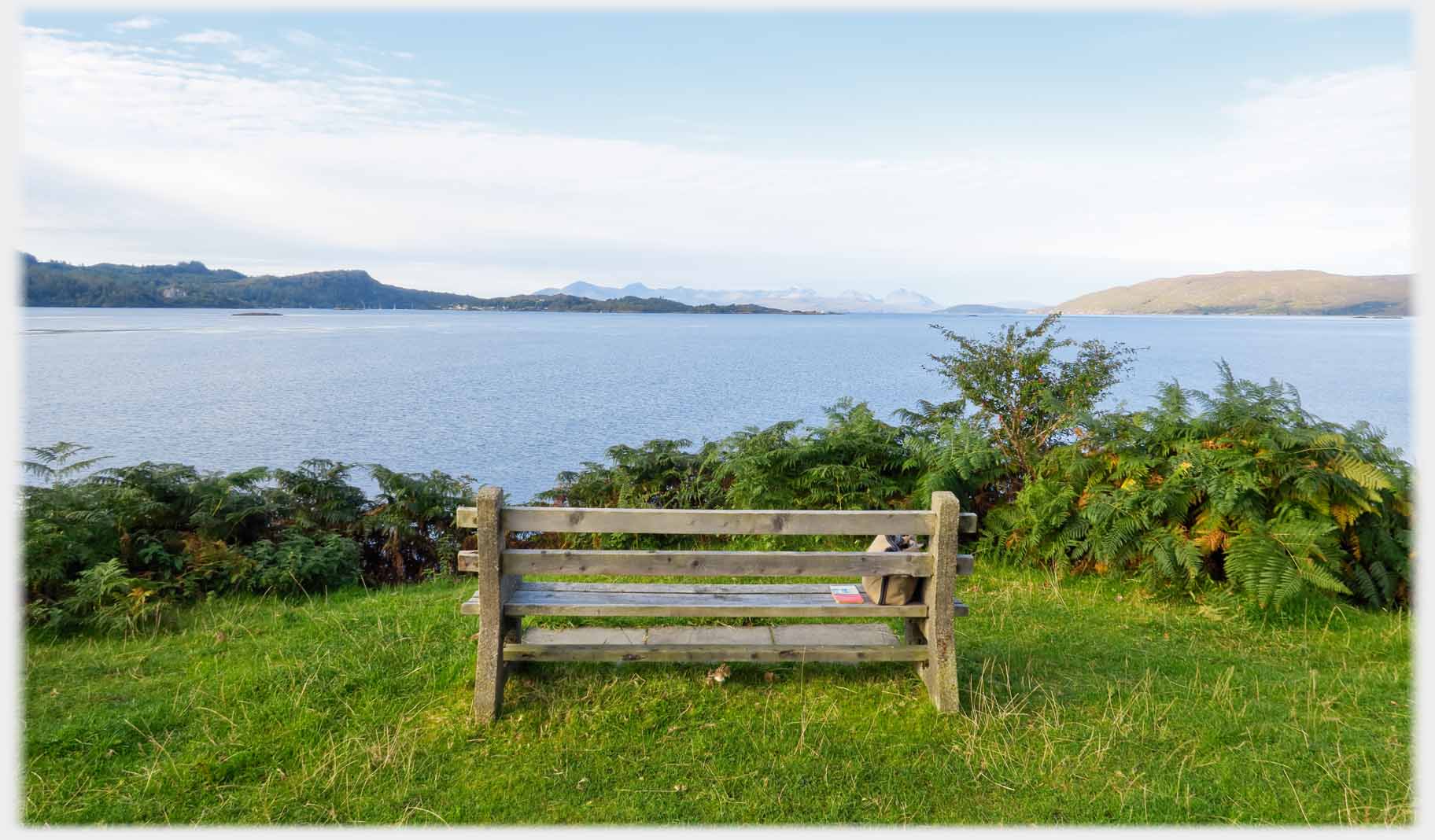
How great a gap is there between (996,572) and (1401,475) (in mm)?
3326

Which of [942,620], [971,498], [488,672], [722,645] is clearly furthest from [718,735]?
[971,498]

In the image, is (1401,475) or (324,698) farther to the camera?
(1401,475)

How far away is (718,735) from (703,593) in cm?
89

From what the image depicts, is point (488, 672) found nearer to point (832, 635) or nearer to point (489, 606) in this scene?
point (489, 606)

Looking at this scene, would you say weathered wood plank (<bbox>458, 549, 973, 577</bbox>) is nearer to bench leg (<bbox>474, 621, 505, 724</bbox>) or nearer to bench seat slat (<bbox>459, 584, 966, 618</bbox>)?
bench seat slat (<bbox>459, 584, 966, 618</bbox>)

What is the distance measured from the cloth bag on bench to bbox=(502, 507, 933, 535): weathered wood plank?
55 cm

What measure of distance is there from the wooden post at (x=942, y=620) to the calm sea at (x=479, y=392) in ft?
26.2

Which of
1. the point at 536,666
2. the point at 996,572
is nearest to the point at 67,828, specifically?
the point at 536,666

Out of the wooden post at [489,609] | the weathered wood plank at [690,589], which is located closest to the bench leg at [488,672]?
the wooden post at [489,609]

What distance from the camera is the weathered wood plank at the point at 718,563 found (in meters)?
4.21

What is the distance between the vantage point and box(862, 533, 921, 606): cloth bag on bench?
458 centimetres

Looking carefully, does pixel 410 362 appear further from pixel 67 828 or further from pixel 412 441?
pixel 67 828

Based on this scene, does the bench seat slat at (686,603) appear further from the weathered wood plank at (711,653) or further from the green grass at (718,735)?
the green grass at (718,735)

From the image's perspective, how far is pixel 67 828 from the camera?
341 centimetres
